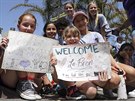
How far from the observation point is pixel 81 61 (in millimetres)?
3803

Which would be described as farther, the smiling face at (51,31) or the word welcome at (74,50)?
the smiling face at (51,31)

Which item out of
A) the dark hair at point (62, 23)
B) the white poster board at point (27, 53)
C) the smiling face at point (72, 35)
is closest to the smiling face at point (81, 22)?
the smiling face at point (72, 35)

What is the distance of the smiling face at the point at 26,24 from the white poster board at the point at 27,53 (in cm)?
15

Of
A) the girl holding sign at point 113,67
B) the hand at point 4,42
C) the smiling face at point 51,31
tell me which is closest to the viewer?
the hand at point 4,42

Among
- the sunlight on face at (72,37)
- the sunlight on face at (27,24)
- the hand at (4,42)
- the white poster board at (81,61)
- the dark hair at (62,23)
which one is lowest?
the white poster board at (81,61)

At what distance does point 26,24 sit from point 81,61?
85 centimetres

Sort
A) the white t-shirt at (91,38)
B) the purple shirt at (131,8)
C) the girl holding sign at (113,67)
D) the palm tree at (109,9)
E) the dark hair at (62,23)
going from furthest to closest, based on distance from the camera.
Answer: the palm tree at (109,9), the dark hair at (62,23), the white t-shirt at (91,38), the purple shirt at (131,8), the girl holding sign at (113,67)

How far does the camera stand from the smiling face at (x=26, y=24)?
3.97 meters

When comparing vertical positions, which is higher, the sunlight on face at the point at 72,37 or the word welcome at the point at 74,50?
the sunlight on face at the point at 72,37

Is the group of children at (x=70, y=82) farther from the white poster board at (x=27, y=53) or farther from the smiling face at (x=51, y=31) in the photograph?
the smiling face at (x=51, y=31)

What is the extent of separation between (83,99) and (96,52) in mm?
582

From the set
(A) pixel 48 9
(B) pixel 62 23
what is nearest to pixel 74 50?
(B) pixel 62 23

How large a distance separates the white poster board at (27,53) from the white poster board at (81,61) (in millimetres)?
190

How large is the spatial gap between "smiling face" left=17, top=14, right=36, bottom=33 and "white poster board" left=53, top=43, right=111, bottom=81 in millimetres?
445
